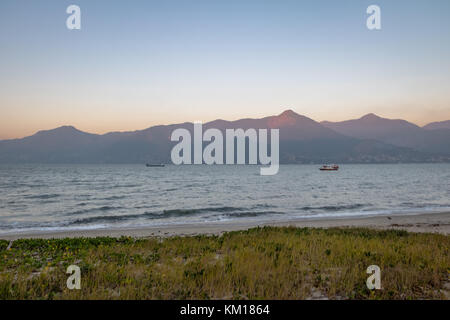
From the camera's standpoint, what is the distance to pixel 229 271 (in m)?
7.36

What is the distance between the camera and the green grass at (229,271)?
622cm

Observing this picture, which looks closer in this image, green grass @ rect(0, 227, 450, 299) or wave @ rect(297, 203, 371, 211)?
green grass @ rect(0, 227, 450, 299)

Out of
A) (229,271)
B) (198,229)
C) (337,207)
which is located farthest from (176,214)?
(229,271)

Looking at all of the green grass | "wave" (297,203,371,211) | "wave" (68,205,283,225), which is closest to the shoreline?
"wave" (68,205,283,225)

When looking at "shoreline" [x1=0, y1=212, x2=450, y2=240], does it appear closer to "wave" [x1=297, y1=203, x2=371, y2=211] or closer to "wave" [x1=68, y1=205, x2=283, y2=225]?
"wave" [x1=68, y1=205, x2=283, y2=225]

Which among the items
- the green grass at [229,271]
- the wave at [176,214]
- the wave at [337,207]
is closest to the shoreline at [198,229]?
the wave at [176,214]

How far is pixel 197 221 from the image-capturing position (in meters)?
24.9

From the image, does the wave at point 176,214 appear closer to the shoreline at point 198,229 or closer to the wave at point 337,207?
the shoreline at point 198,229

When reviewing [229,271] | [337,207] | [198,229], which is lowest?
[337,207]

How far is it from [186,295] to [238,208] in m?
25.8

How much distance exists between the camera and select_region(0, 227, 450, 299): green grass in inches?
245

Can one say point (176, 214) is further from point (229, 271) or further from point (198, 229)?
point (229, 271)
